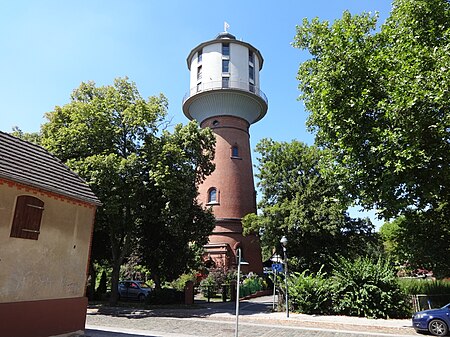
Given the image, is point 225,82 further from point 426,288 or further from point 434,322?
point 434,322

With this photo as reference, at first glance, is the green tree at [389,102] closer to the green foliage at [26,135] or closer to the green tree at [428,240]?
the green tree at [428,240]

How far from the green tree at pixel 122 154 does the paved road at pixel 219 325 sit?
14.6 feet

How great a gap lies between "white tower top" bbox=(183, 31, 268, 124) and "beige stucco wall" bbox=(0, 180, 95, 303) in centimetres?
2161

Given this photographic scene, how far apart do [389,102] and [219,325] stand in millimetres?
11003

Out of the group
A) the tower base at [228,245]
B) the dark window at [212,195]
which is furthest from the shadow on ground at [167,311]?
the dark window at [212,195]

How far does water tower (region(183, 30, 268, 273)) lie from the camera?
29.8 meters

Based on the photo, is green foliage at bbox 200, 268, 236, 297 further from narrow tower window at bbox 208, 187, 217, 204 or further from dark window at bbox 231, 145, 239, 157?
dark window at bbox 231, 145, 239, 157

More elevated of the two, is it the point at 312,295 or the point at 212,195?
the point at 212,195

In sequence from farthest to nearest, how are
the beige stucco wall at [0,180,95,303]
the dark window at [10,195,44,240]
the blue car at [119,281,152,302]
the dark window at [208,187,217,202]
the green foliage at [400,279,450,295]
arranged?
the dark window at [208,187,217,202] → the blue car at [119,281,152,302] → the green foliage at [400,279,450,295] → the dark window at [10,195,44,240] → the beige stucco wall at [0,180,95,303]

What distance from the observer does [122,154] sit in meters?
19.5

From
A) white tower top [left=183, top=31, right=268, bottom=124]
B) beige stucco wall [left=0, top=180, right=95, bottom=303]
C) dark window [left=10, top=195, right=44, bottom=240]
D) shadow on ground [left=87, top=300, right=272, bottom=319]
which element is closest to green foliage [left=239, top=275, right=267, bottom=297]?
shadow on ground [left=87, top=300, right=272, bottom=319]

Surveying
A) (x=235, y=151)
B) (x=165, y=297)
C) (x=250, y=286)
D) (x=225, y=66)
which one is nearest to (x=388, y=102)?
(x=165, y=297)

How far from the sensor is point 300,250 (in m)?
23.8

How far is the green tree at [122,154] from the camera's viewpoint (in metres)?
17.1
